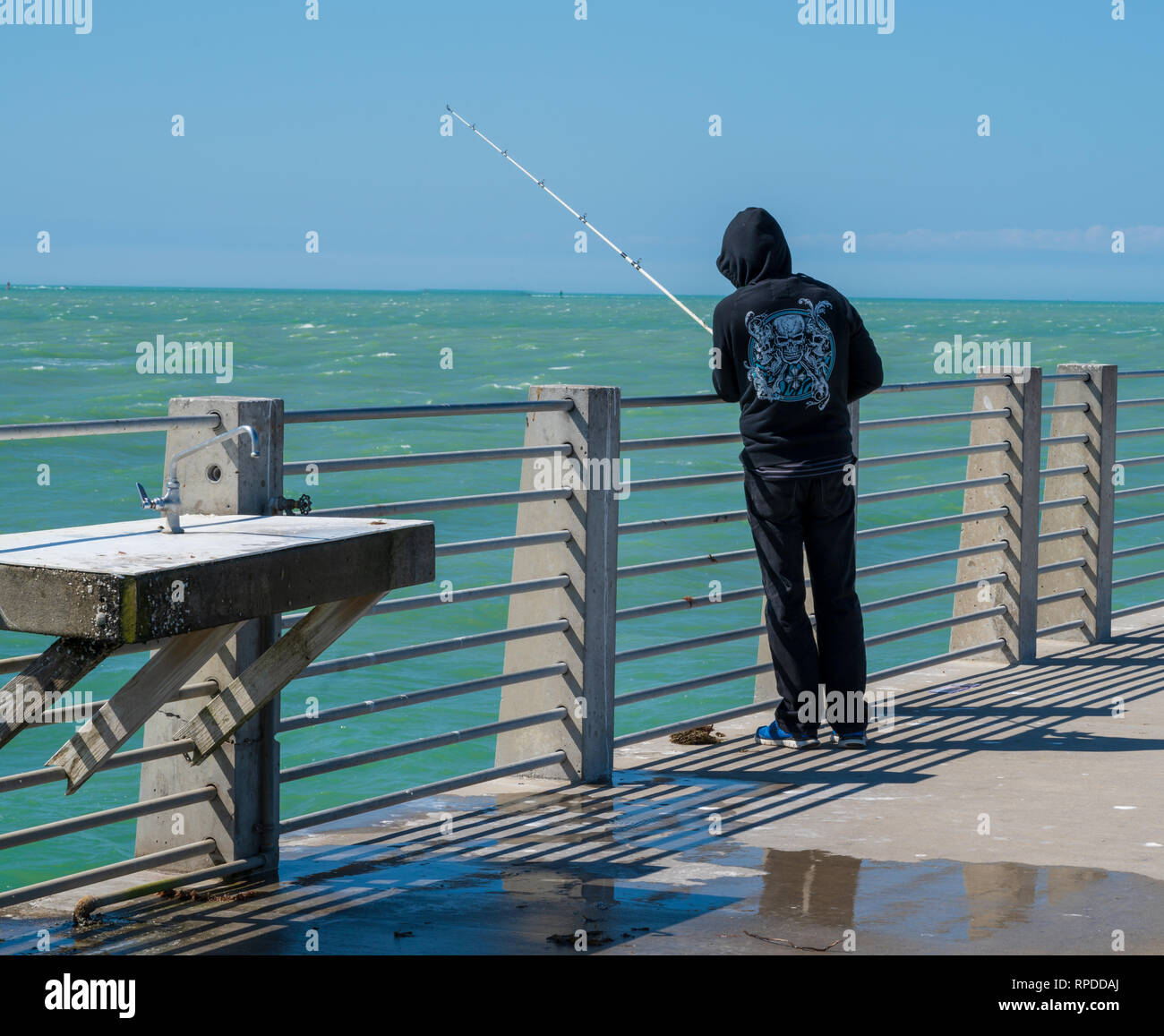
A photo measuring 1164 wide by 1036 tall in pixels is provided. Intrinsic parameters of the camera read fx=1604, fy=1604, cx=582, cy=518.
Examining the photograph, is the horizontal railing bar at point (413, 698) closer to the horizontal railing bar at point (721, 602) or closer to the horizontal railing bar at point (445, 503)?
the horizontal railing bar at point (721, 602)

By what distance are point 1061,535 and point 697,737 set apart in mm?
3122

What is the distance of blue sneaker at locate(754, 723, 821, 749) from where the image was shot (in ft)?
21.2

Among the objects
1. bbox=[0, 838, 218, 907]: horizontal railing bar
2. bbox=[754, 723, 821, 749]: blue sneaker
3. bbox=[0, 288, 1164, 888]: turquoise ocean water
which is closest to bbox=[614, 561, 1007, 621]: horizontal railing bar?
bbox=[754, 723, 821, 749]: blue sneaker

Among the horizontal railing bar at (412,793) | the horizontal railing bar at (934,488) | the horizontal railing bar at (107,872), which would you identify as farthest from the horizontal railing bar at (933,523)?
the horizontal railing bar at (107,872)

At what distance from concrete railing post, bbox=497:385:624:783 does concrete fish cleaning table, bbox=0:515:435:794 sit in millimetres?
1747

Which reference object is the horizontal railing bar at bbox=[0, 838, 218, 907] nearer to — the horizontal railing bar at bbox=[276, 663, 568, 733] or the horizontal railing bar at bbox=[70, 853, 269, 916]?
the horizontal railing bar at bbox=[70, 853, 269, 916]

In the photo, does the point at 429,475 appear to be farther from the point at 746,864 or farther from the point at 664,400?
the point at 746,864

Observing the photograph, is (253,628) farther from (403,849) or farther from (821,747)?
(821,747)

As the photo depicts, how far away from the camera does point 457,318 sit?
106875 mm

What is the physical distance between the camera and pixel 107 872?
432cm

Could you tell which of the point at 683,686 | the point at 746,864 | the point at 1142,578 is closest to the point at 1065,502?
the point at 1142,578
